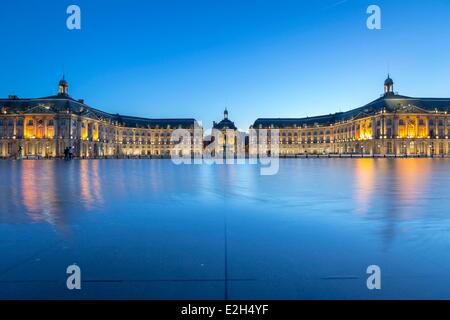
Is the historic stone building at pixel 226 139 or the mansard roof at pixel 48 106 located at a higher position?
the mansard roof at pixel 48 106

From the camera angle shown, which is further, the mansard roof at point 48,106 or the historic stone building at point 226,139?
the historic stone building at point 226,139

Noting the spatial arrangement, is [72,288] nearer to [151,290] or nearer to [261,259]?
[151,290]

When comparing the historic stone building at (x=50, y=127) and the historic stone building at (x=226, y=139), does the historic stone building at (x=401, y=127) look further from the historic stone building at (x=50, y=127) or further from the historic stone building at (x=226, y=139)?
the historic stone building at (x=50, y=127)

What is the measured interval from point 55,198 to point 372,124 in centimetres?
10268

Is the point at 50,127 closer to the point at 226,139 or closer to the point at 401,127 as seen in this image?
the point at 226,139

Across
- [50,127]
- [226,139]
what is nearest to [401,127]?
[226,139]

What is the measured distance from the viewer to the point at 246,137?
16000 centimetres

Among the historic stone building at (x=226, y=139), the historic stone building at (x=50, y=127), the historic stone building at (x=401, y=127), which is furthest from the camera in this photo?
the historic stone building at (x=226, y=139)

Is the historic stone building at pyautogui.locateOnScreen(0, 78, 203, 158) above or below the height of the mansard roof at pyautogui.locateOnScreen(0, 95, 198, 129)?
below

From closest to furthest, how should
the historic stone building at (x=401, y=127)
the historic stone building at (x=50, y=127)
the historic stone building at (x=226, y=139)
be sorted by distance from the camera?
the historic stone building at (x=50, y=127)
the historic stone building at (x=401, y=127)
the historic stone building at (x=226, y=139)

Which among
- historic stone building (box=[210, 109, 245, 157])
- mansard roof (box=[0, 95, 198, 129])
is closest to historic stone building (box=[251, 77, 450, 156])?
historic stone building (box=[210, 109, 245, 157])

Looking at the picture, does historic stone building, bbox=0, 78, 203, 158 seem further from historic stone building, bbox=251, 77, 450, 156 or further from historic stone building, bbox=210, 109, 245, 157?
historic stone building, bbox=251, 77, 450, 156

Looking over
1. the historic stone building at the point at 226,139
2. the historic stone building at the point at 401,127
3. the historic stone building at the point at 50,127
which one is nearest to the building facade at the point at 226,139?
the historic stone building at the point at 226,139
